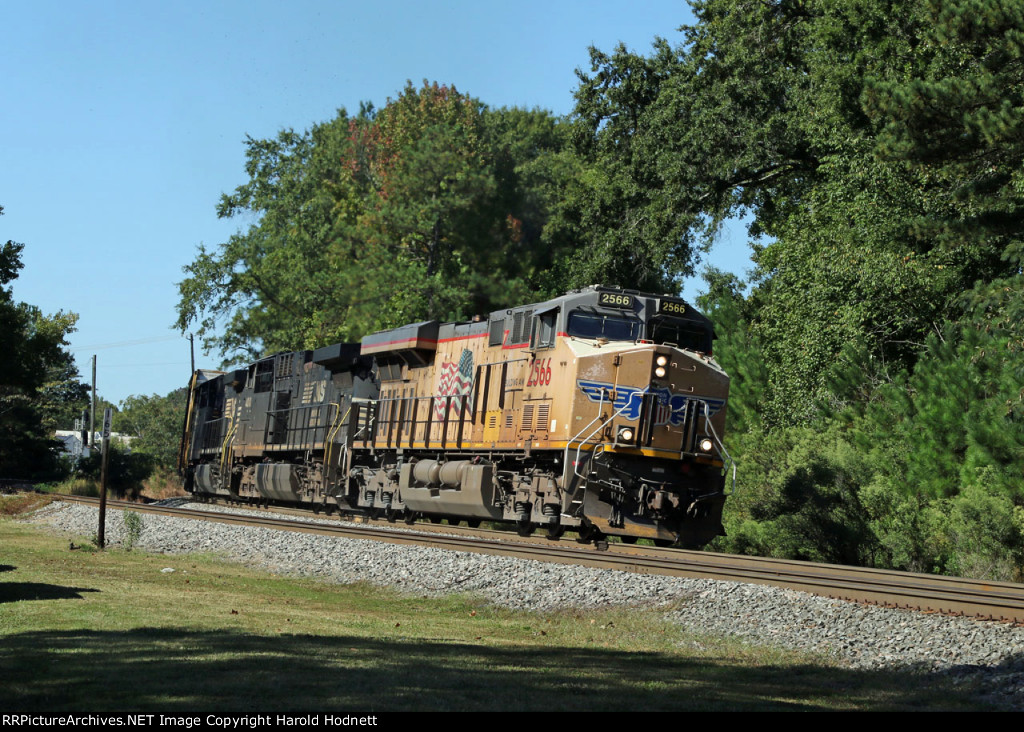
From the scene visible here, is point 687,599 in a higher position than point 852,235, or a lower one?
lower

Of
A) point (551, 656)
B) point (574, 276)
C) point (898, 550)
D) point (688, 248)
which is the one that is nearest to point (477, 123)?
point (574, 276)

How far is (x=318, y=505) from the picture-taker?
2809cm

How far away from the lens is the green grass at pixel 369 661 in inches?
260

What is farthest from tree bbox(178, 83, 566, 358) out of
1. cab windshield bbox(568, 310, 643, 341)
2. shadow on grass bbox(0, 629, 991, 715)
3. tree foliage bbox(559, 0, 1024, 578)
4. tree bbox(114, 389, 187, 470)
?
shadow on grass bbox(0, 629, 991, 715)

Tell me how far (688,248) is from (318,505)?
14252 millimetres

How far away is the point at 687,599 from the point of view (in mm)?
11734

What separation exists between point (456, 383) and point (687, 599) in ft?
32.0

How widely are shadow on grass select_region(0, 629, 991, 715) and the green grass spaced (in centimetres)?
2

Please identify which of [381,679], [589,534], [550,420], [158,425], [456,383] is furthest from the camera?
[158,425]

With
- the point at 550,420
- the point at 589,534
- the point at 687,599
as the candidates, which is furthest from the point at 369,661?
the point at 589,534

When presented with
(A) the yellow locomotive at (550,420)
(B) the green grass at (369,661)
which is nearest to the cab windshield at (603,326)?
(A) the yellow locomotive at (550,420)

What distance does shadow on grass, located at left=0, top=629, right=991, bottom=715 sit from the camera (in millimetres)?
6449

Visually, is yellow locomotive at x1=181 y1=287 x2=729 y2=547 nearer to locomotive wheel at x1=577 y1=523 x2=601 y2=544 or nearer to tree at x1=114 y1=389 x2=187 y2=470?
locomotive wheel at x1=577 y1=523 x2=601 y2=544

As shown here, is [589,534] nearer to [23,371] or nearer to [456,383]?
[456,383]
